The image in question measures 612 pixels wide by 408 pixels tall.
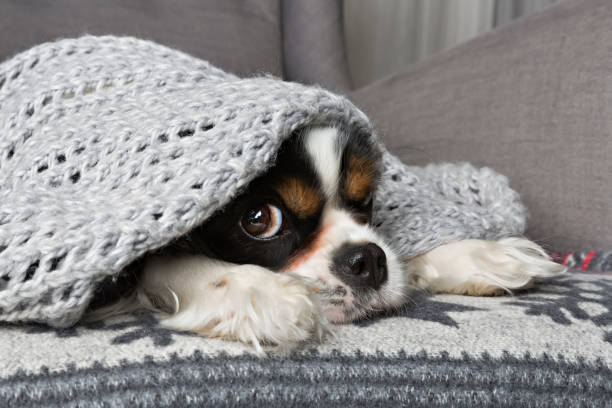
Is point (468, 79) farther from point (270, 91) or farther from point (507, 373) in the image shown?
point (507, 373)

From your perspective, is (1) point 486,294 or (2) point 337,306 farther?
(1) point 486,294

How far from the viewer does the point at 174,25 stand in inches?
63.2

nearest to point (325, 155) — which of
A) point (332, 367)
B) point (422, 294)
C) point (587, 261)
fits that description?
point (422, 294)

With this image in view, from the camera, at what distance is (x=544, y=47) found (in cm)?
117

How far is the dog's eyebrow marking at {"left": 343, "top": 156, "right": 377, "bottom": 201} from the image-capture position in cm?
90

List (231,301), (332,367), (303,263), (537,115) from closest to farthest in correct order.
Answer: (332,367) → (231,301) → (303,263) → (537,115)

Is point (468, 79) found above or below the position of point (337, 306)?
above

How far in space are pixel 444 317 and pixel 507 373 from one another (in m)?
0.13

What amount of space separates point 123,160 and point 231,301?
225 millimetres

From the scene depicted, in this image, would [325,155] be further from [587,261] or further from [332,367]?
[587,261]

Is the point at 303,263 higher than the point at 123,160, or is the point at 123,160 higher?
the point at 123,160

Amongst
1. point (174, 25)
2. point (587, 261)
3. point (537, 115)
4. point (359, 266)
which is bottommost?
point (587, 261)

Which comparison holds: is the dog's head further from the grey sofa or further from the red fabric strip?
the red fabric strip

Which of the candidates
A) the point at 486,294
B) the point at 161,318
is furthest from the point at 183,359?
the point at 486,294
